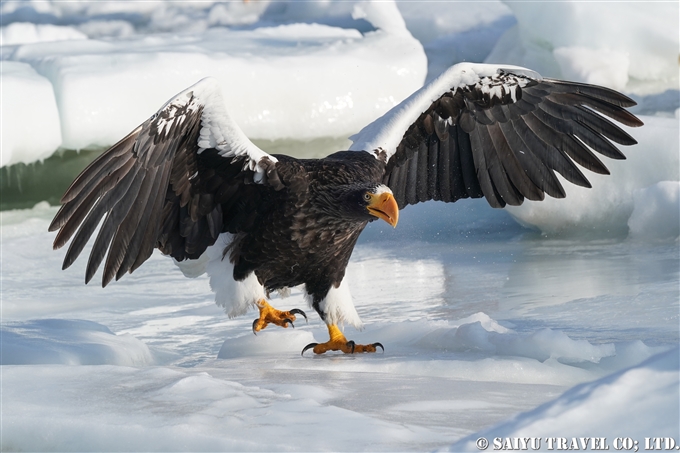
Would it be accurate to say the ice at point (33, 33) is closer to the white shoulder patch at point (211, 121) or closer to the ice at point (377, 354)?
the ice at point (377, 354)

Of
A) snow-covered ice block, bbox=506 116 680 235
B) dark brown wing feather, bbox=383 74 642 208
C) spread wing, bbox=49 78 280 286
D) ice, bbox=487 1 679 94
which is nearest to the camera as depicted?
spread wing, bbox=49 78 280 286

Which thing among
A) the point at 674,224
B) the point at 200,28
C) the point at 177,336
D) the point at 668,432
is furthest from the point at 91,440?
the point at 200,28

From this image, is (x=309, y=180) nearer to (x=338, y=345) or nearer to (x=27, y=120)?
(x=338, y=345)

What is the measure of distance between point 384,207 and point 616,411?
5.70 feet

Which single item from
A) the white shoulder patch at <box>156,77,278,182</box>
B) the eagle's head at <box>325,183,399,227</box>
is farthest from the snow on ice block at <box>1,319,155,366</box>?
the eagle's head at <box>325,183,399,227</box>

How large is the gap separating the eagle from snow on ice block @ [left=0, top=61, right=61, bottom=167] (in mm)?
3474

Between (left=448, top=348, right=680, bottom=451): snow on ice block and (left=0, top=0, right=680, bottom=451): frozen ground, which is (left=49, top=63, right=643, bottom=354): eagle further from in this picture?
(left=448, top=348, right=680, bottom=451): snow on ice block

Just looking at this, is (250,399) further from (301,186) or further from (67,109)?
(67,109)

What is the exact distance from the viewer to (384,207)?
322 centimetres

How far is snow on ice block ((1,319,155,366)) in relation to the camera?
316 cm

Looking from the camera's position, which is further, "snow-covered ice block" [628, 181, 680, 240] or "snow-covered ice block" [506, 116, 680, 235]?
"snow-covered ice block" [506, 116, 680, 235]

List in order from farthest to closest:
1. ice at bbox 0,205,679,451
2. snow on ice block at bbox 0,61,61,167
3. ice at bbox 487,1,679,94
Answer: ice at bbox 487,1,679,94
snow on ice block at bbox 0,61,61,167
ice at bbox 0,205,679,451

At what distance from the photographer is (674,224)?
530 centimetres

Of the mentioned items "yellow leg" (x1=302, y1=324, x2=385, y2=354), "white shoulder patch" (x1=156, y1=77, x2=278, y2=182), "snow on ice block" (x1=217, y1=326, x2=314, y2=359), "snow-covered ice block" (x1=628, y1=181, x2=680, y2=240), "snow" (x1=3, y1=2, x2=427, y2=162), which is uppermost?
"white shoulder patch" (x1=156, y1=77, x2=278, y2=182)
